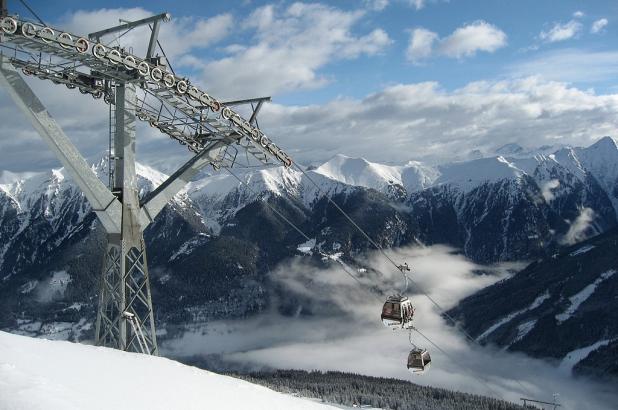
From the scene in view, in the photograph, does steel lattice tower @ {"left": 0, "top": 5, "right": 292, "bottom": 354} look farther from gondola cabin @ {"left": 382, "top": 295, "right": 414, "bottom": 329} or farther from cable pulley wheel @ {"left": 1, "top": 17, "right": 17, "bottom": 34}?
gondola cabin @ {"left": 382, "top": 295, "right": 414, "bottom": 329}

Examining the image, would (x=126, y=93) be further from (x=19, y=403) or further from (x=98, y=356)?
(x=19, y=403)

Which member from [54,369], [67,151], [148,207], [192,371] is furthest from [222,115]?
[54,369]

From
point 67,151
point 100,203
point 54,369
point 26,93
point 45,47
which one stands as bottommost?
point 54,369

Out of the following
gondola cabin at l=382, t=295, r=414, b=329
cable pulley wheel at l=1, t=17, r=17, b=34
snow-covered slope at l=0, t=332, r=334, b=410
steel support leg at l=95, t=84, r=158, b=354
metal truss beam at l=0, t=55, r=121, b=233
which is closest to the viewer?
snow-covered slope at l=0, t=332, r=334, b=410

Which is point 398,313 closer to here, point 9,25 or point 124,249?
point 124,249

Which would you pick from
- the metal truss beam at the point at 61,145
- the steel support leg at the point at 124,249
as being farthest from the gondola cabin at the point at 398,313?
the metal truss beam at the point at 61,145

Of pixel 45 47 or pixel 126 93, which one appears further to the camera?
pixel 126 93

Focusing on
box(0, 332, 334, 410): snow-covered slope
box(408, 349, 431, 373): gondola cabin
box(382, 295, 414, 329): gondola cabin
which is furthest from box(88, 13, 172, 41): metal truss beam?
box(408, 349, 431, 373): gondola cabin
